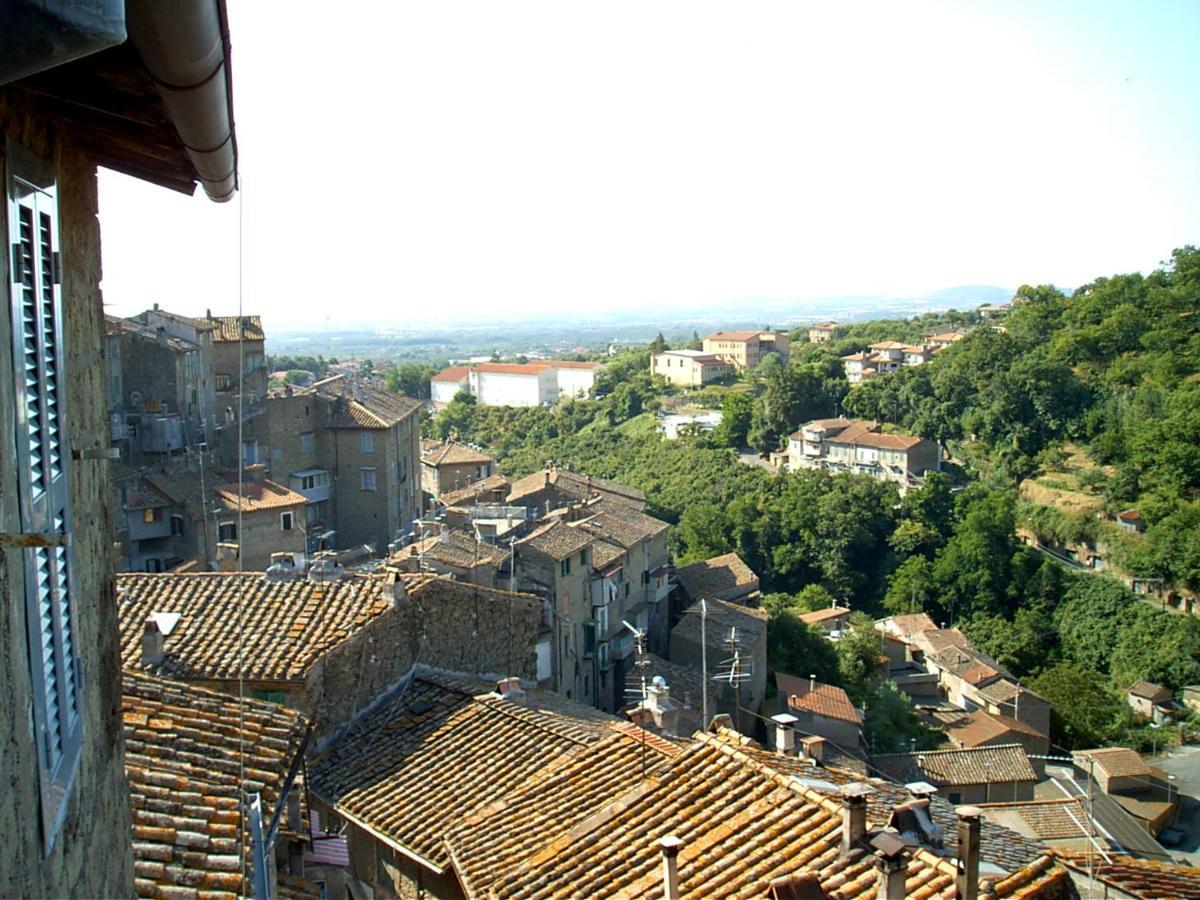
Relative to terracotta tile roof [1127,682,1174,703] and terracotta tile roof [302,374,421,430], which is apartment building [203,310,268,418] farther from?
terracotta tile roof [1127,682,1174,703]

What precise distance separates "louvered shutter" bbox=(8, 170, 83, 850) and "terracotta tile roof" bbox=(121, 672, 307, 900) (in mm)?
1595

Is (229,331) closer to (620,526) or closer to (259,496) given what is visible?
(259,496)

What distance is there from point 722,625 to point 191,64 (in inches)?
967

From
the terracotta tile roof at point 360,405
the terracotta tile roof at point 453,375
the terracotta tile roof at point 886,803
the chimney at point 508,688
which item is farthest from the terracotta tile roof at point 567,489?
the terracotta tile roof at point 453,375

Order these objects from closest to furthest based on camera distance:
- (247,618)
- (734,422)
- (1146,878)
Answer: (1146,878) → (247,618) → (734,422)

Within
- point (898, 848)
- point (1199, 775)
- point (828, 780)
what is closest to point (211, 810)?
point (898, 848)

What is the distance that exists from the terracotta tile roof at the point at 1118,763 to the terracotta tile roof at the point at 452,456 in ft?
67.2

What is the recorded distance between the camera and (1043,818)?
61.9ft

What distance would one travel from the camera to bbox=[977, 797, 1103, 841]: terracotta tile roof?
59.2 feet

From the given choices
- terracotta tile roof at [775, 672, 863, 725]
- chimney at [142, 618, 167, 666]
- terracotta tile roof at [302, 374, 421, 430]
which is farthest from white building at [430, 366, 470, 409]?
chimney at [142, 618, 167, 666]

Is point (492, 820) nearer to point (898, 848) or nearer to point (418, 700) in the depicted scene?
point (418, 700)

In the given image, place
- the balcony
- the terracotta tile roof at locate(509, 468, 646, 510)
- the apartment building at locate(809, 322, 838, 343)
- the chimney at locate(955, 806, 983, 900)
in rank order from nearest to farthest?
the chimney at locate(955, 806, 983, 900)
the balcony
the terracotta tile roof at locate(509, 468, 646, 510)
the apartment building at locate(809, 322, 838, 343)

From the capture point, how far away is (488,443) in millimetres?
65188

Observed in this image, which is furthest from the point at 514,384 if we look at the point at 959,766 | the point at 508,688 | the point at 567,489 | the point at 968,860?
the point at 968,860
